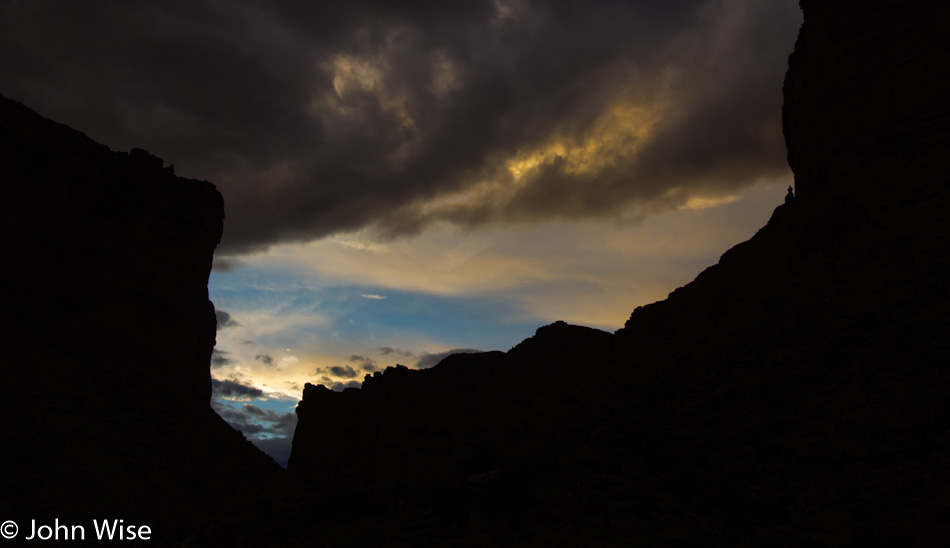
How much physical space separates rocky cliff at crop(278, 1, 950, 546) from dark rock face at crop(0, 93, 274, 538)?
1291 centimetres

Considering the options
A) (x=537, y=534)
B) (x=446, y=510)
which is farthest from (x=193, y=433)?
(x=537, y=534)

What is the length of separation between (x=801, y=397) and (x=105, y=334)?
38.4 meters

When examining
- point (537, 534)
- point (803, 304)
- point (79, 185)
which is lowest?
point (537, 534)

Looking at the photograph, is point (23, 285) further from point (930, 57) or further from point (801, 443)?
point (930, 57)

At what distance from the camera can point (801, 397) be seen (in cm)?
1285

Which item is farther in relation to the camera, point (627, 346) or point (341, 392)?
point (341, 392)

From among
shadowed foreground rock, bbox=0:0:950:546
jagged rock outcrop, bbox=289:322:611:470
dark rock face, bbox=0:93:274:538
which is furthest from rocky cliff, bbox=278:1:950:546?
jagged rock outcrop, bbox=289:322:611:470

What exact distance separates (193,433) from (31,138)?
20627mm

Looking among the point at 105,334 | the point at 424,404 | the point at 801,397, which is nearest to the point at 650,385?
the point at 801,397

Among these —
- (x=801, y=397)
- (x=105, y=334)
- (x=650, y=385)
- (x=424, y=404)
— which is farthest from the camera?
(x=424, y=404)

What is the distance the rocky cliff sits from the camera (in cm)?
1009

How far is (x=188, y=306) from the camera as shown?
4344 centimetres

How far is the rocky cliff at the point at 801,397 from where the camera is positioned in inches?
397

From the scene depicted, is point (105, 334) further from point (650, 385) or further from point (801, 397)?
point (801, 397)
